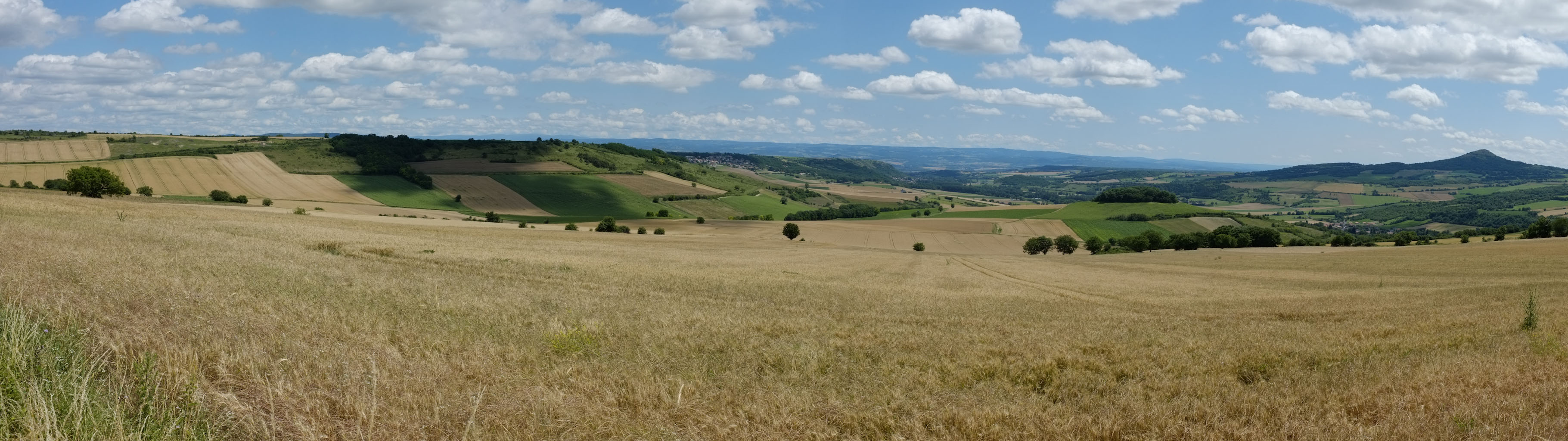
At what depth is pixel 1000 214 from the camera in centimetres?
15150

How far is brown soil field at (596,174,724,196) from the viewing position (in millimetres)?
157000

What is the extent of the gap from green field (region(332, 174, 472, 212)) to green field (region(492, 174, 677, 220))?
469 centimetres

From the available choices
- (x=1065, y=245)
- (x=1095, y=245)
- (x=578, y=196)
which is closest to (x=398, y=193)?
(x=578, y=196)

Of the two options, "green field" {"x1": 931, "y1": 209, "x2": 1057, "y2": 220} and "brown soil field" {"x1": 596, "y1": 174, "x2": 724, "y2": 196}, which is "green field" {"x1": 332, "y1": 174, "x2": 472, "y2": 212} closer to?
"brown soil field" {"x1": 596, "y1": 174, "x2": 724, "y2": 196}

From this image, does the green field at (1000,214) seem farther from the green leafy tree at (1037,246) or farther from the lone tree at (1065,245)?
the green leafy tree at (1037,246)

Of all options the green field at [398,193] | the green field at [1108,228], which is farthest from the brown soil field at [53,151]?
the green field at [1108,228]

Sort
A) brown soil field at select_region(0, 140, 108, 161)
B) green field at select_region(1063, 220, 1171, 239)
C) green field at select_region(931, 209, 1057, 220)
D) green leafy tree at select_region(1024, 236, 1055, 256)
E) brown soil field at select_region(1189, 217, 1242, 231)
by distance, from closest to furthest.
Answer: green leafy tree at select_region(1024, 236, 1055, 256) → green field at select_region(1063, 220, 1171, 239) → brown soil field at select_region(0, 140, 108, 161) → brown soil field at select_region(1189, 217, 1242, 231) → green field at select_region(931, 209, 1057, 220)

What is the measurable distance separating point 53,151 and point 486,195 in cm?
7299

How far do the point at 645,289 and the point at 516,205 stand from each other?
115m

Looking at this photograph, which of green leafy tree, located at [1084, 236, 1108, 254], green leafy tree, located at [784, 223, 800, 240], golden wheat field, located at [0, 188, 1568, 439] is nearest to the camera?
golden wheat field, located at [0, 188, 1568, 439]

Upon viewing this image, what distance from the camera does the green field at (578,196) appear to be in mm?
129725

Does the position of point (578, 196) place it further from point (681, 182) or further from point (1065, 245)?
point (1065, 245)

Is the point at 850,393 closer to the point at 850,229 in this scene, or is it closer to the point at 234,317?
the point at 234,317

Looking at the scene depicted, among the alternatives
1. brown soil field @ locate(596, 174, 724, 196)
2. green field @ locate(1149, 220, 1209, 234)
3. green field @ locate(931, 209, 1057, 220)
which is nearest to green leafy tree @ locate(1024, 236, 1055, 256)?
green field @ locate(1149, 220, 1209, 234)
